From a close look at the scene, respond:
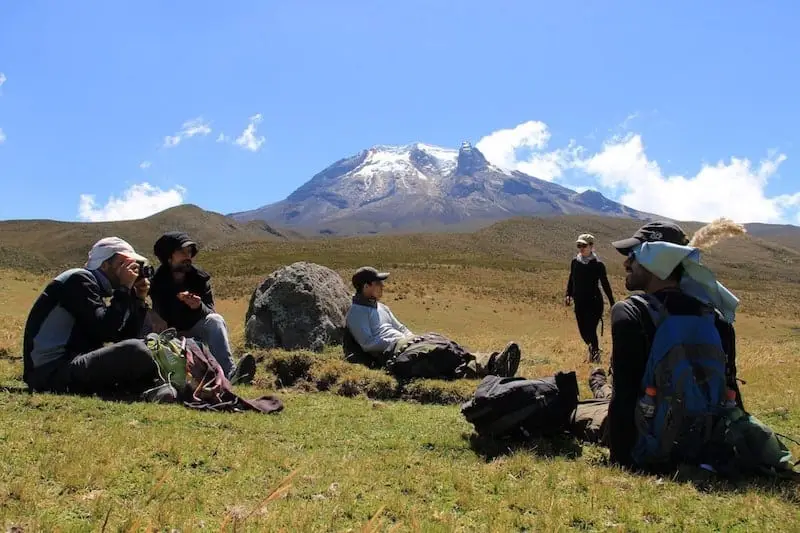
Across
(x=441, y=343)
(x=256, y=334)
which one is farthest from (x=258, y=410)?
(x=256, y=334)

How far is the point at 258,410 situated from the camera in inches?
289

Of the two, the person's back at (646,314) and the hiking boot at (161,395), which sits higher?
the person's back at (646,314)

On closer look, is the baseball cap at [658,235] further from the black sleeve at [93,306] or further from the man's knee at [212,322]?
the man's knee at [212,322]

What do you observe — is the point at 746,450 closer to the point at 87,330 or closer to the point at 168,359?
the point at 168,359

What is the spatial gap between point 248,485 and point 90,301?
3563 mm

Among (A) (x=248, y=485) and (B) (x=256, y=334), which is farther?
(B) (x=256, y=334)

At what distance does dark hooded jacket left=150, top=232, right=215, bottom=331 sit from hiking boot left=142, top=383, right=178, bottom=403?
1.63 meters

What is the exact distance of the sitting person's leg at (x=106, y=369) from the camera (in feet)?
23.2

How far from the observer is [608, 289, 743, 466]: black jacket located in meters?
5.18

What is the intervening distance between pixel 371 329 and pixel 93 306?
4673mm

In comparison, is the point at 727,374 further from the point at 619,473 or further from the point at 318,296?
the point at 318,296

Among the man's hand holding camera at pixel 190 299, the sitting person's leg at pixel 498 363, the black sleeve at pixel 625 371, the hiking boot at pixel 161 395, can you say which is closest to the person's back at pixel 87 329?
the hiking boot at pixel 161 395

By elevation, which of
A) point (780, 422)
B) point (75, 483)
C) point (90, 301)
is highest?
point (90, 301)

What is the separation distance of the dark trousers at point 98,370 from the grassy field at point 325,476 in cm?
32
